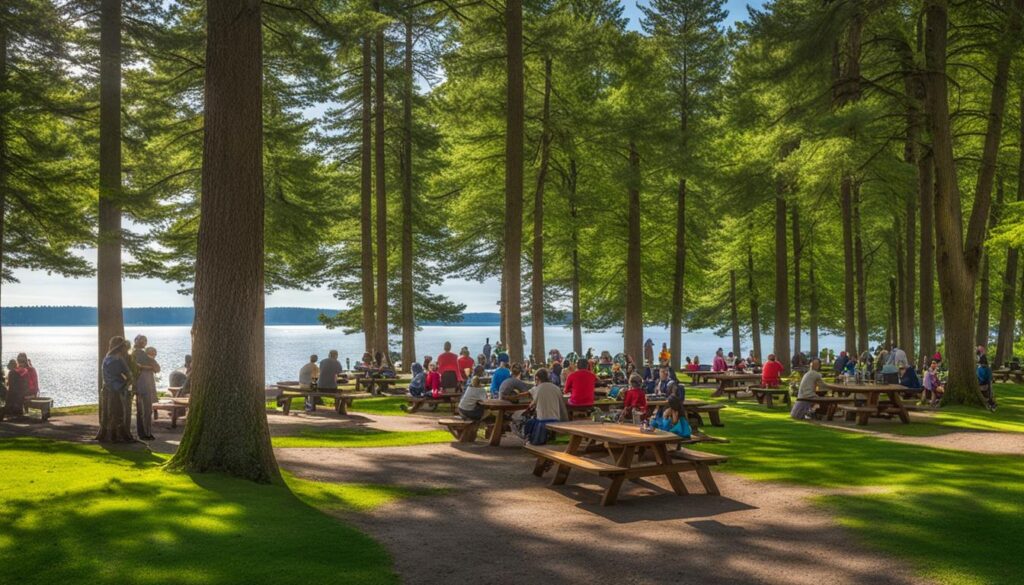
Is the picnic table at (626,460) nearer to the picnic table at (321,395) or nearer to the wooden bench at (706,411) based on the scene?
the wooden bench at (706,411)

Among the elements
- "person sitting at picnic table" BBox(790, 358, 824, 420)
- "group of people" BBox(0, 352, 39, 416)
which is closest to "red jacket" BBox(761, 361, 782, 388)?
"person sitting at picnic table" BBox(790, 358, 824, 420)

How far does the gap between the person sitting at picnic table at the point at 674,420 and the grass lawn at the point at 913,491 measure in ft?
3.93

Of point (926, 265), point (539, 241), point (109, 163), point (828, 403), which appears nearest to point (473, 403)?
point (828, 403)

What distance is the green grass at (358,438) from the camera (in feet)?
44.7

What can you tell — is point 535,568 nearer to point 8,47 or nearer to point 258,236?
point 258,236

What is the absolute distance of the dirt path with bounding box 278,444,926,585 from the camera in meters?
6.39

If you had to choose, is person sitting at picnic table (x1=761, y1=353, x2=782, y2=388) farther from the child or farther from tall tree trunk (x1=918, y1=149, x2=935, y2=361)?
the child

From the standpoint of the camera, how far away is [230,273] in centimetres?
920

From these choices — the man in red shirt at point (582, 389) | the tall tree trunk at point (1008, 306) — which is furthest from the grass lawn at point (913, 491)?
the tall tree trunk at point (1008, 306)

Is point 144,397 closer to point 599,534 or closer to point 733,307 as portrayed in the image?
point 599,534

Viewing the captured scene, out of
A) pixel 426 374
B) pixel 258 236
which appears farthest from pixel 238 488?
pixel 426 374

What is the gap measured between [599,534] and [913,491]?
455cm

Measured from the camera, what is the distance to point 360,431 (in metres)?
15.4

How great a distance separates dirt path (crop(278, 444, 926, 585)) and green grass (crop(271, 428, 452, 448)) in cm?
235
